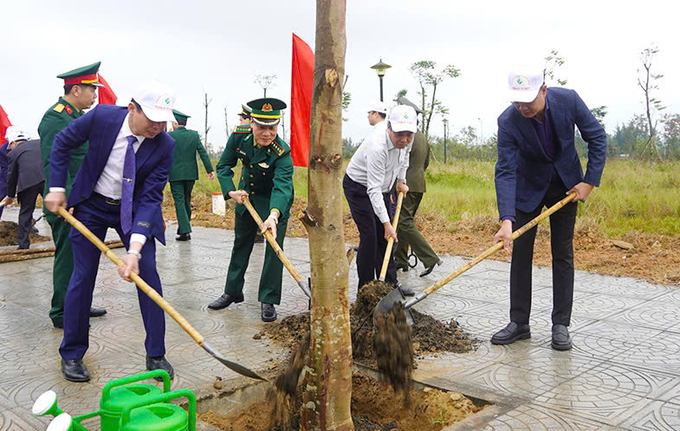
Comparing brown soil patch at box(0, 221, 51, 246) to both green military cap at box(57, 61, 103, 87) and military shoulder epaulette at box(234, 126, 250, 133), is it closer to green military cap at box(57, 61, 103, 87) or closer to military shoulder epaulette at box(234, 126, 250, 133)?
green military cap at box(57, 61, 103, 87)

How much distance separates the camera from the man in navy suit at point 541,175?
4.60 meters

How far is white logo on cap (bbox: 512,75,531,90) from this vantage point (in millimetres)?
4320

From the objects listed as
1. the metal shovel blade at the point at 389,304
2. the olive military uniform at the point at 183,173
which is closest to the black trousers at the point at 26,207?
the olive military uniform at the point at 183,173

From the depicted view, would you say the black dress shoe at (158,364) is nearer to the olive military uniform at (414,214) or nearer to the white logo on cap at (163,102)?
the white logo on cap at (163,102)

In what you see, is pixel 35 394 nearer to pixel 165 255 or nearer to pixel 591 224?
pixel 165 255

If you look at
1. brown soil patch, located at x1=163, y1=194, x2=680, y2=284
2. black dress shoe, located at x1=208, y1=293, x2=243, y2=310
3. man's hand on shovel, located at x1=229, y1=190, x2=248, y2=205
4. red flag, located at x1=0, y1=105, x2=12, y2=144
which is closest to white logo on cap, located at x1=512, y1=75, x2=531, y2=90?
man's hand on shovel, located at x1=229, y1=190, x2=248, y2=205

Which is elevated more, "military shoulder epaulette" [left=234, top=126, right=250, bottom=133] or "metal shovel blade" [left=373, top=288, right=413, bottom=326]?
"military shoulder epaulette" [left=234, top=126, right=250, bottom=133]

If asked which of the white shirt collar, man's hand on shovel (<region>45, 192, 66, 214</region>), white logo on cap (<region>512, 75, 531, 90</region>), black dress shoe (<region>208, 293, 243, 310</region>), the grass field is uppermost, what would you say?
white logo on cap (<region>512, 75, 531, 90</region>)

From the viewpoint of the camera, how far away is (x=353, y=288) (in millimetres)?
6992

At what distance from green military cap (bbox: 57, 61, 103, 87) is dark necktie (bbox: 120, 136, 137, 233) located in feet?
6.19

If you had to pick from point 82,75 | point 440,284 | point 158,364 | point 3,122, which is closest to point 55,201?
point 158,364

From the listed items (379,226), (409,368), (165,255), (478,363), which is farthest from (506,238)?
(165,255)

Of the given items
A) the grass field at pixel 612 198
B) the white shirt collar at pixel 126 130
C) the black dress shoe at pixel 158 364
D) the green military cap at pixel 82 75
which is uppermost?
the green military cap at pixel 82 75

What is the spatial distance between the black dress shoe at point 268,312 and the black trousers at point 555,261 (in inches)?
81.5
